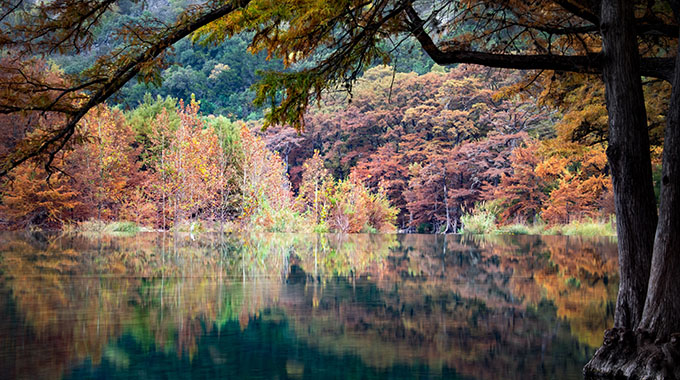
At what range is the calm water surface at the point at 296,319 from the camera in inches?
156

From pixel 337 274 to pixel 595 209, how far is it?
1854 cm

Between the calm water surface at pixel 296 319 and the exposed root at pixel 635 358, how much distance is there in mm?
204

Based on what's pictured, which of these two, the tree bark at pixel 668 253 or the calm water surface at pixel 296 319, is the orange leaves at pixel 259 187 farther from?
the tree bark at pixel 668 253

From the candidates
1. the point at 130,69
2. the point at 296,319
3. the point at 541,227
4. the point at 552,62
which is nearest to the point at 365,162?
the point at 541,227

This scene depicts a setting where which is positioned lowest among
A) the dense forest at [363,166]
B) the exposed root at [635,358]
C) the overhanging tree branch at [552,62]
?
the exposed root at [635,358]

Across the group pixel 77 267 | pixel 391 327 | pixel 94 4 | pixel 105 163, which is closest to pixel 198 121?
pixel 105 163

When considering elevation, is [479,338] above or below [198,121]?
below

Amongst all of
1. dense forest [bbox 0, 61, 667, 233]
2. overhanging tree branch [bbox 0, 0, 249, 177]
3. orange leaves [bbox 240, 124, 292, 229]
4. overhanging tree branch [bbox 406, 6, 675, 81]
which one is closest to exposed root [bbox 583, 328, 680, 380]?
overhanging tree branch [bbox 406, 6, 675, 81]

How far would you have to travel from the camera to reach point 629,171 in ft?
15.1

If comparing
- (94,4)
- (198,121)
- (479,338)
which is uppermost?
(198,121)

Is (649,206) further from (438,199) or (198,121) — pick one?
(438,199)

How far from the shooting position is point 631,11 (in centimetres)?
476

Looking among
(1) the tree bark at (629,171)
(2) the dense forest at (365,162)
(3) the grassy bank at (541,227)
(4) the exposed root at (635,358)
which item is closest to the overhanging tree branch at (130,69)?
(2) the dense forest at (365,162)

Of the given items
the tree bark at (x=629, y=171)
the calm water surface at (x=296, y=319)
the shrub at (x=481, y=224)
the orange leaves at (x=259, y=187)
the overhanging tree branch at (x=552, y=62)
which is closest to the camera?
the calm water surface at (x=296, y=319)
